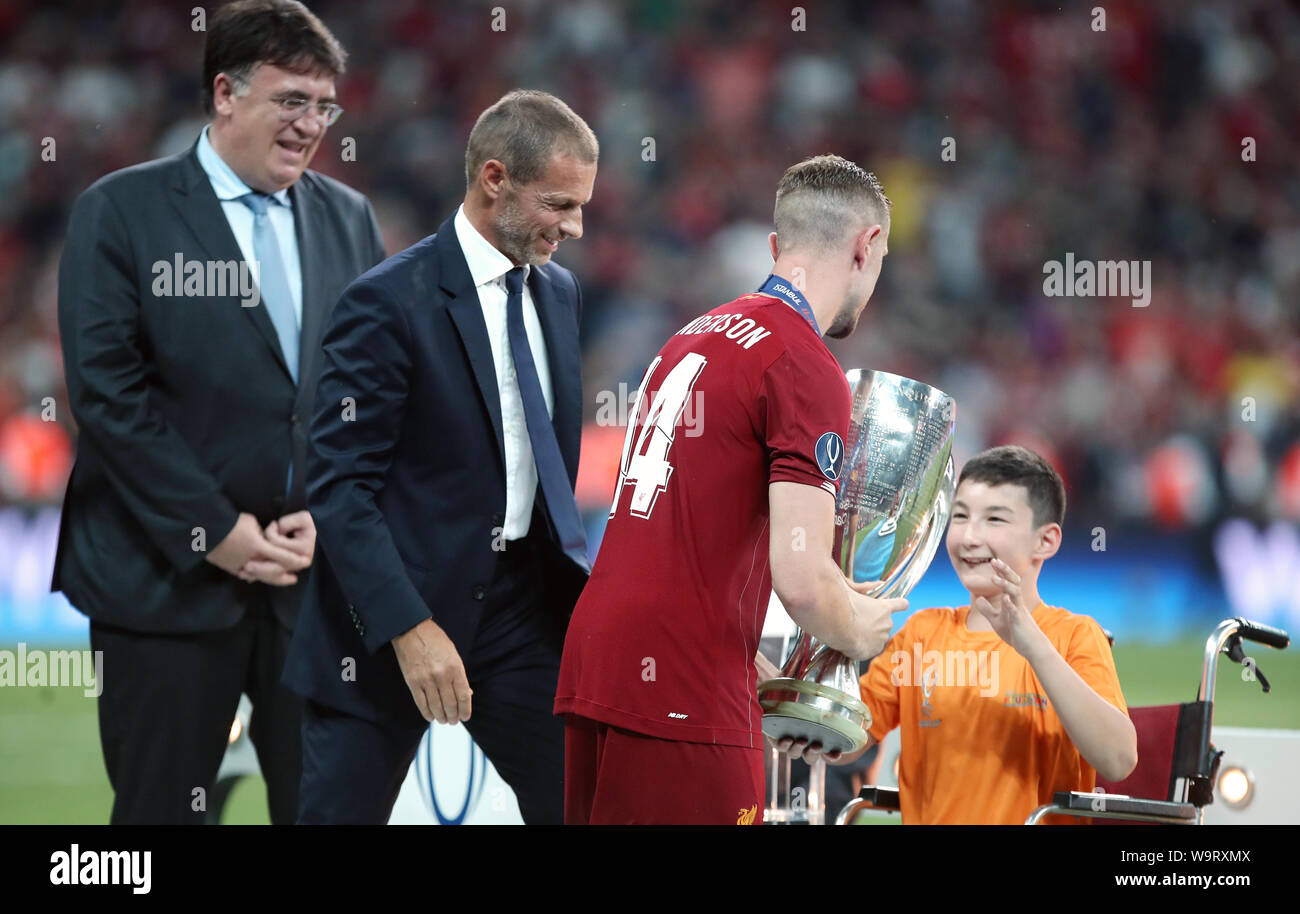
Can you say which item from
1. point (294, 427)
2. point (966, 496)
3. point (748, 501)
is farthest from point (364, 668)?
point (966, 496)

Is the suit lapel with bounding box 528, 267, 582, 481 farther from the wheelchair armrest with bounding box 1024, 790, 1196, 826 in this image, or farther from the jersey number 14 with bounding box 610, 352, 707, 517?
the wheelchair armrest with bounding box 1024, 790, 1196, 826

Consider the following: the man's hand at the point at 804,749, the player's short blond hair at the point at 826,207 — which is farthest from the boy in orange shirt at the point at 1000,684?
the player's short blond hair at the point at 826,207

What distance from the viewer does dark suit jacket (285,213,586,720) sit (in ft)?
8.44

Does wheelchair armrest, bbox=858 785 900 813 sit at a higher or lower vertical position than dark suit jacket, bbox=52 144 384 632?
lower

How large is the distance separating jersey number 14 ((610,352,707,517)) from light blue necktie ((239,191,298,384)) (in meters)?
1.12

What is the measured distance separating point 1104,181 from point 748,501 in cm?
823

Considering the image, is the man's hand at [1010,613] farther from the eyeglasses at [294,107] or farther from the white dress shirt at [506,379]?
the eyeglasses at [294,107]

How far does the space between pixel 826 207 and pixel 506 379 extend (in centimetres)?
78

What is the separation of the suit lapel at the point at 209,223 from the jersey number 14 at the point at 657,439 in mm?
1121

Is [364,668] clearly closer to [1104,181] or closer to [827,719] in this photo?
[827,719]

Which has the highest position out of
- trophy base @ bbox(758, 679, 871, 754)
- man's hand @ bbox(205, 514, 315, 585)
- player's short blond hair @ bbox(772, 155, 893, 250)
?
player's short blond hair @ bbox(772, 155, 893, 250)

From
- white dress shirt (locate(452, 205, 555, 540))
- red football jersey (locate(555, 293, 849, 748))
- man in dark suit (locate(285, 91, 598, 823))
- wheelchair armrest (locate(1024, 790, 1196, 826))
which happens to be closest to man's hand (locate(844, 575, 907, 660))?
red football jersey (locate(555, 293, 849, 748))

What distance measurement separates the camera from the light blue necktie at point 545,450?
8.83 ft

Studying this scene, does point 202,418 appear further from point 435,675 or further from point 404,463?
point 435,675
